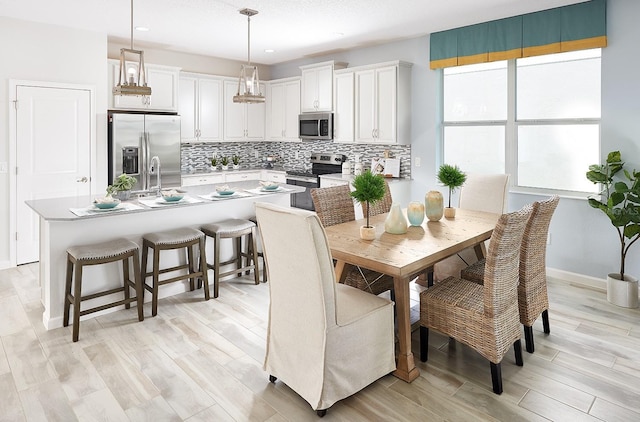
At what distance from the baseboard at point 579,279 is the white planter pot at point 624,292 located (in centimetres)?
37

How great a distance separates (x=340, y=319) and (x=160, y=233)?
2032 millimetres

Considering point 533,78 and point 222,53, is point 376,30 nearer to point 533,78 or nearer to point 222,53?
point 533,78

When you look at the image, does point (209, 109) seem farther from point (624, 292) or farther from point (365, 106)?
point (624, 292)

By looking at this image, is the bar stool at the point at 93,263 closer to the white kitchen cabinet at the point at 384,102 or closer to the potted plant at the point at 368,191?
the potted plant at the point at 368,191

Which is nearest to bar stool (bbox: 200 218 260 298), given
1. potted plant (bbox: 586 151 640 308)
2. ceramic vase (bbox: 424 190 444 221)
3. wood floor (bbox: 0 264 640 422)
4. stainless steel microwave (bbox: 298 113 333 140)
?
wood floor (bbox: 0 264 640 422)

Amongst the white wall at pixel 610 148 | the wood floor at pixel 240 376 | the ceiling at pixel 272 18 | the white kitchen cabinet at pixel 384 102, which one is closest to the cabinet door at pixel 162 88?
the ceiling at pixel 272 18

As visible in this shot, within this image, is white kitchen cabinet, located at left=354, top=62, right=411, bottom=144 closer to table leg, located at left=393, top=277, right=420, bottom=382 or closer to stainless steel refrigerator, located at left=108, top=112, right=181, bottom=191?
stainless steel refrigerator, located at left=108, top=112, right=181, bottom=191

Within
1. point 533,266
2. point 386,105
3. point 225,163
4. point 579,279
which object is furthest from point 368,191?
point 225,163

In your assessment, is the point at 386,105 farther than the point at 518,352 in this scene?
Yes

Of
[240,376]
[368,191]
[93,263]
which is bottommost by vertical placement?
[240,376]

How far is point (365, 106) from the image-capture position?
562 cm

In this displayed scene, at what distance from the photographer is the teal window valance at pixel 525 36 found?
12.9ft

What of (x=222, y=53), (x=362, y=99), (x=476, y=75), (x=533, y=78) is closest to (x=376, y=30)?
(x=362, y=99)

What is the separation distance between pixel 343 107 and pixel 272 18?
1688 millimetres
